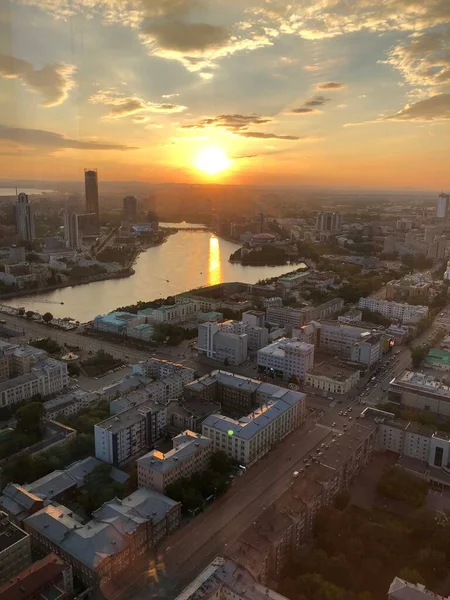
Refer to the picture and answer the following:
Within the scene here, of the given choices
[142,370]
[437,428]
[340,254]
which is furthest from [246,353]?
[340,254]

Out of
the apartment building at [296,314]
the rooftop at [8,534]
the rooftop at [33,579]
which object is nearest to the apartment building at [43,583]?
the rooftop at [33,579]

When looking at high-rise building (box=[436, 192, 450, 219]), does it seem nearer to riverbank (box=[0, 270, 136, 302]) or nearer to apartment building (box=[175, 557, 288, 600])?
riverbank (box=[0, 270, 136, 302])

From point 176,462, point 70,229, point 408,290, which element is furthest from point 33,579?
point 70,229

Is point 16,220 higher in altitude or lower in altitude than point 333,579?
higher

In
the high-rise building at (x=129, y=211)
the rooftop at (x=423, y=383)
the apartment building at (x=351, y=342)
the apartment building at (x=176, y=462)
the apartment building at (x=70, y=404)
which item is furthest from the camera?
the high-rise building at (x=129, y=211)

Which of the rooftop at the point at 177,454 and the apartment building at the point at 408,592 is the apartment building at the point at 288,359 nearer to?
the rooftop at the point at 177,454

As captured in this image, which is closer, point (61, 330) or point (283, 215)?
point (61, 330)

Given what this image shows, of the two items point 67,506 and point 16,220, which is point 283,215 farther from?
point 67,506
